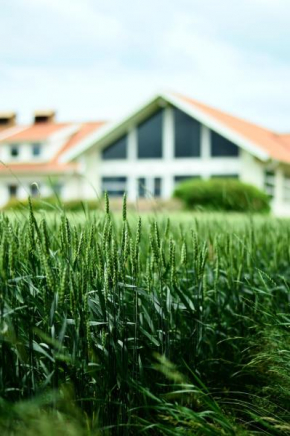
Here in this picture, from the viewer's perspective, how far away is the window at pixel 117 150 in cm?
2820

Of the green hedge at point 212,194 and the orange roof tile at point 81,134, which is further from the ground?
the orange roof tile at point 81,134

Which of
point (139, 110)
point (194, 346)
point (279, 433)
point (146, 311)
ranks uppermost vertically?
point (139, 110)

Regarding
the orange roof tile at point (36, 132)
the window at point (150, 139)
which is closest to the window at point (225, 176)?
the window at point (150, 139)

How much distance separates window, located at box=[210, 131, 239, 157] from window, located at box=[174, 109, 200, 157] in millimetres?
670

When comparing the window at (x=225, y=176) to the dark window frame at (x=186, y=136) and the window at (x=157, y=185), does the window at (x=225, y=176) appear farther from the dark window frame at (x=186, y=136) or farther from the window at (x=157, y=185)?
the window at (x=157, y=185)

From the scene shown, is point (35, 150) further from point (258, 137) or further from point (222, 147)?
point (258, 137)

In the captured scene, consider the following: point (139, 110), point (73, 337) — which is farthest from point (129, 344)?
point (139, 110)

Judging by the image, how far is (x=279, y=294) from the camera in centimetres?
363

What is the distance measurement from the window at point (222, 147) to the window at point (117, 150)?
400 cm

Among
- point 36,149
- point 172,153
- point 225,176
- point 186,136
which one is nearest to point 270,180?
point 225,176

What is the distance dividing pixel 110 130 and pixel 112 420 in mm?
25011

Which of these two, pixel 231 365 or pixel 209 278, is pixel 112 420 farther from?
pixel 209 278

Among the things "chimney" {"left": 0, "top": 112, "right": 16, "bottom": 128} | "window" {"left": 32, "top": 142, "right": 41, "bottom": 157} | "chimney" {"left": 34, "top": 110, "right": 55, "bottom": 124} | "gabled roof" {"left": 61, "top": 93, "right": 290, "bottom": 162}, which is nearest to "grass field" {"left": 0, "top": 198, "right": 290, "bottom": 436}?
"gabled roof" {"left": 61, "top": 93, "right": 290, "bottom": 162}

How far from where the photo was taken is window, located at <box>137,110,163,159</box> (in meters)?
27.4
